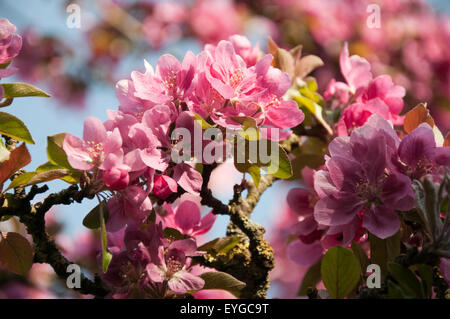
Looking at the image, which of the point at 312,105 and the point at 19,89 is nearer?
the point at 19,89

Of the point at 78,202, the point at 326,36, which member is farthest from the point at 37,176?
the point at 326,36

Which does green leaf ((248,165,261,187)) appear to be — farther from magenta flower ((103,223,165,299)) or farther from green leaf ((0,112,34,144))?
green leaf ((0,112,34,144))

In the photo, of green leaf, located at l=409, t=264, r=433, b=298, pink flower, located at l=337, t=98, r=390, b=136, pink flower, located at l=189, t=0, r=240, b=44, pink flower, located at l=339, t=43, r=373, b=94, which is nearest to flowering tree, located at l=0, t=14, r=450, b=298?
green leaf, located at l=409, t=264, r=433, b=298

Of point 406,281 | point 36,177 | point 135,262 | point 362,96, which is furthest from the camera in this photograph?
point 362,96

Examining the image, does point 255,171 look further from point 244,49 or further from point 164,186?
point 244,49

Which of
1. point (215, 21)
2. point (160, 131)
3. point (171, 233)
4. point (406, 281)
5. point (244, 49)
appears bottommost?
point (406, 281)

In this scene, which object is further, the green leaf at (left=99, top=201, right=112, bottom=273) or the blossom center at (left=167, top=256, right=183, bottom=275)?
the blossom center at (left=167, top=256, right=183, bottom=275)

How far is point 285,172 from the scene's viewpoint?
891 mm

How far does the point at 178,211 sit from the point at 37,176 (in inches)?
11.6

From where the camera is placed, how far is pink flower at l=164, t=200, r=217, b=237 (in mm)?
1027

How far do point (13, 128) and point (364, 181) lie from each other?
0.56 metres

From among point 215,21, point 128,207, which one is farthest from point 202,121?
point 215,21

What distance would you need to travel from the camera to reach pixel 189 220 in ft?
3.37
